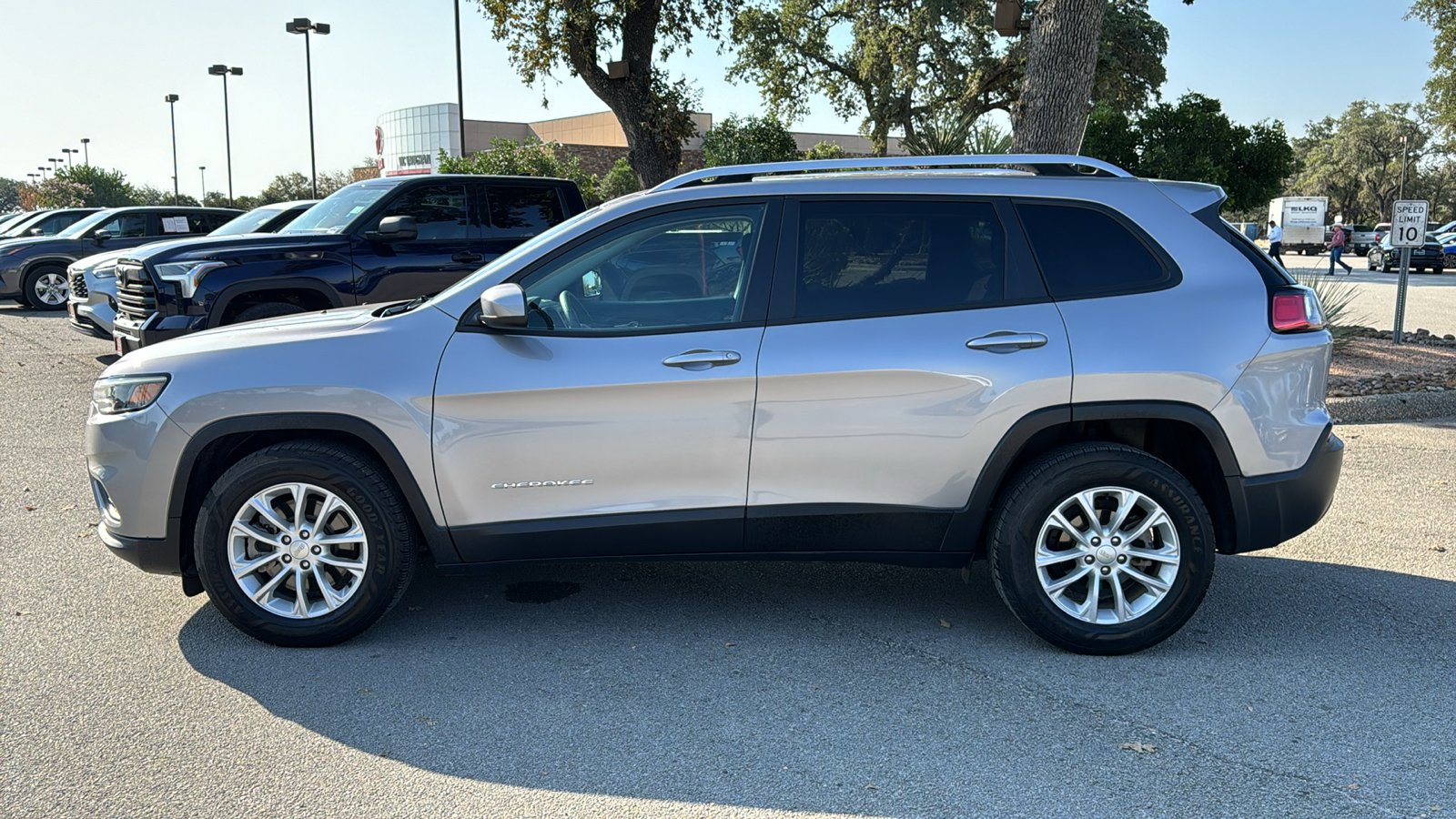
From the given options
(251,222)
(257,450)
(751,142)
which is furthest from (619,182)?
(257,450)

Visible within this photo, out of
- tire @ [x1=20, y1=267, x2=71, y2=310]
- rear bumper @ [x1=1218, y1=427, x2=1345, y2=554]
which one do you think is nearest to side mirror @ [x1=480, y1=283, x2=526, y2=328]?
rear bumper @ [x1=1218, y1=427, x2=1345, y2=554]

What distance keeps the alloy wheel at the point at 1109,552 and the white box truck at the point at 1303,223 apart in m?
56.2

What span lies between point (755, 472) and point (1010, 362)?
1.04 metres

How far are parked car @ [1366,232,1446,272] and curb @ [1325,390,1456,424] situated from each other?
83.6ft

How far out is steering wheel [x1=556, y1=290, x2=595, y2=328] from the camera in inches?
170

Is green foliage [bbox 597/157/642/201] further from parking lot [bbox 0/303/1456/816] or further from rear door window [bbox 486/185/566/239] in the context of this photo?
parking lot [bbox 0/303/1456/816]

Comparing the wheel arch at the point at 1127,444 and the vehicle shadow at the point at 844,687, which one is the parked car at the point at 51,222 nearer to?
the vehicle shadow at the point at 844,687

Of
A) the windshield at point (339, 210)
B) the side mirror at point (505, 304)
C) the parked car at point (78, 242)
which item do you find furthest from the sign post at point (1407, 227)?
the parked car at point (78, 242)

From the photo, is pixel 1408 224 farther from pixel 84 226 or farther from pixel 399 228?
pixel 84 226

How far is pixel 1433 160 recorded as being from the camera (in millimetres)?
86125

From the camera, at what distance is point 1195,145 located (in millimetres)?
38438

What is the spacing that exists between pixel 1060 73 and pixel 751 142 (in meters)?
28.4

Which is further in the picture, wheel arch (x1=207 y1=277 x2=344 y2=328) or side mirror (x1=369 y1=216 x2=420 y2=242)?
wheel arch (x1=207 y1=277 x2=344 y2=328)

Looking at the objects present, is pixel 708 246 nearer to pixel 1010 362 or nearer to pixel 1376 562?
pixel 1010 362
